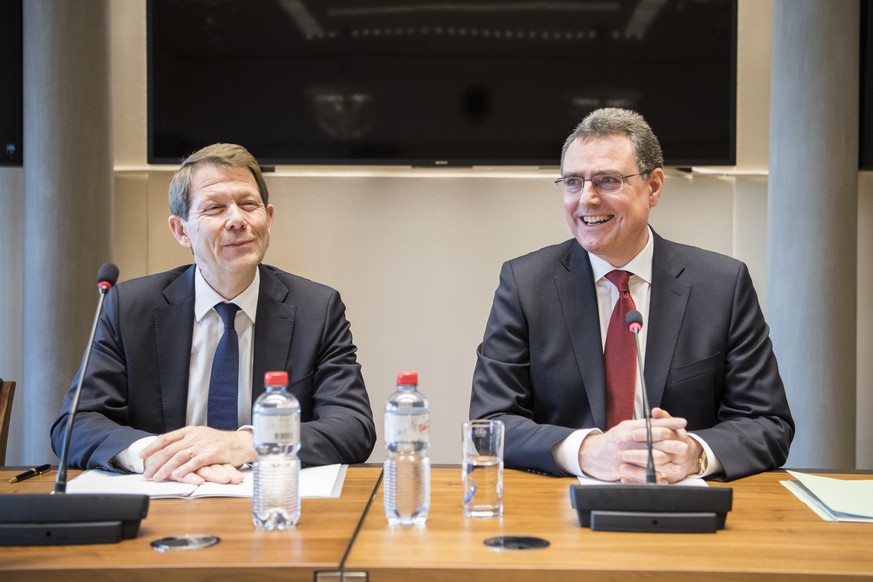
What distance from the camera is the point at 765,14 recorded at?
172 inches

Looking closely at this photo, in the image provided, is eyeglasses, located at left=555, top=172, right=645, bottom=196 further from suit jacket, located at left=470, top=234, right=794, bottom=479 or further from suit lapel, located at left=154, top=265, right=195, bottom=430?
suit lapel, located at left=154, top=265, right=195, bottom=430

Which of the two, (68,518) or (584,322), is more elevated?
(584,322)

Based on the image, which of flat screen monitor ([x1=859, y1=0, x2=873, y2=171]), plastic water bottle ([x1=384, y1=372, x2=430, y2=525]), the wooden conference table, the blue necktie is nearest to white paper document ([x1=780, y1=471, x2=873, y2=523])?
the wooden conference table

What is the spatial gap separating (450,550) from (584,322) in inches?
40.6

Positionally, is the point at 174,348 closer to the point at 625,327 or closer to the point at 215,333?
the point at 215,333

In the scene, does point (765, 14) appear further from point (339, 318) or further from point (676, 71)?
point (339, 318)

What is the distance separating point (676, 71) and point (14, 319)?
10.9 ft

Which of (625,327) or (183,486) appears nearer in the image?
(183,486)

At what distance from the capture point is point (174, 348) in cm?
244

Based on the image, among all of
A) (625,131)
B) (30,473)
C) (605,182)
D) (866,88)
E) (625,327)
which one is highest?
(866,88)

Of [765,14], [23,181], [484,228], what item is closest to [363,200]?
[484,228]

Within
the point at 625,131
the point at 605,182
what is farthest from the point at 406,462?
the point at 625,131

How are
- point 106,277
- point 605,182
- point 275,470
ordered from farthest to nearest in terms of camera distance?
1. point 605,182
2. point 106,277
3. point 275,470

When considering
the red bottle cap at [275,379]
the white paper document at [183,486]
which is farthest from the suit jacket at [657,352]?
the red bottle cap at [275,379]
